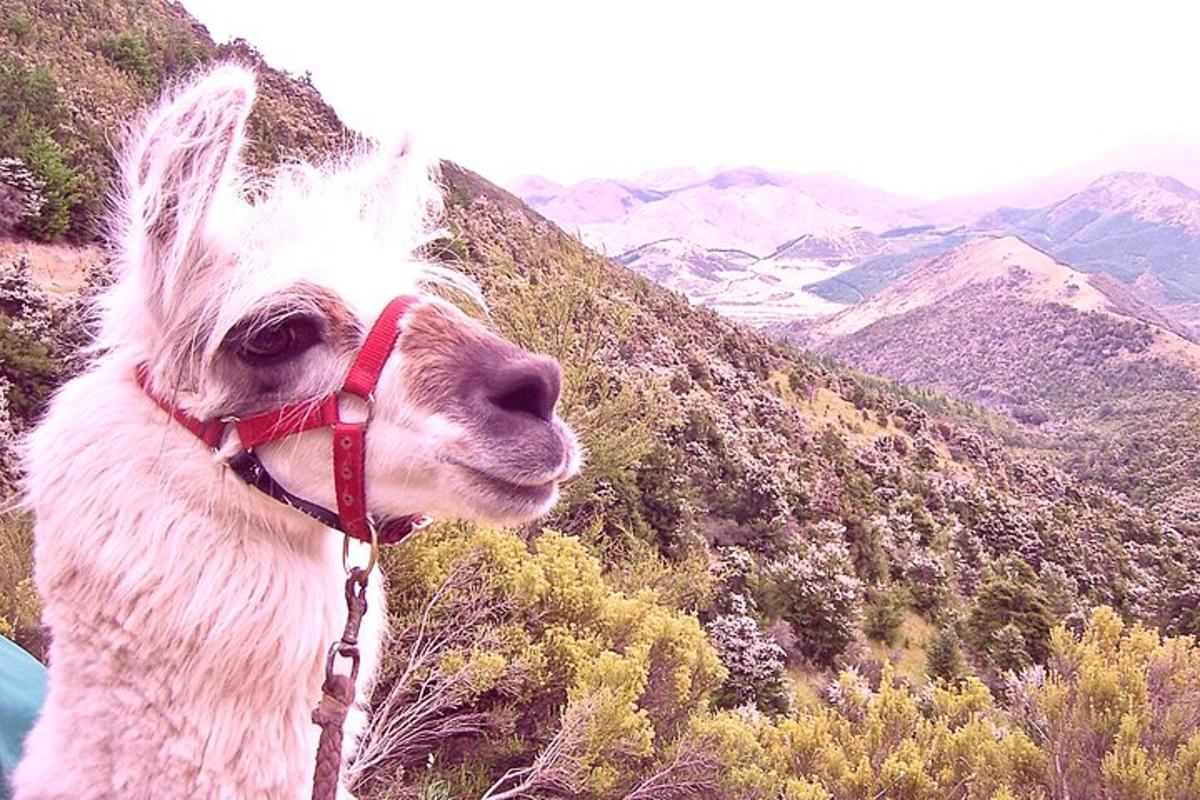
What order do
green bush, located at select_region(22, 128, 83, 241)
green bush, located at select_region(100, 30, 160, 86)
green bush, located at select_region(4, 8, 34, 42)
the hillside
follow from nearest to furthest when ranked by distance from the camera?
the hillside < green bush, located at select_region(22, 128, 83, 241) < green bush, located at select_region(4, 8, 34, 42) < green bush, located at select_region(100, 30, 160, 86)

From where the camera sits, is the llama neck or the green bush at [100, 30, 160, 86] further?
the green bush at [100, 30, 160, 86]

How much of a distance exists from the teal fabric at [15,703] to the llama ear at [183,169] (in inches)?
55.4

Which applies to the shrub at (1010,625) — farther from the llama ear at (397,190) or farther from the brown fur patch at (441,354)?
the brown fur patch at (441,354)

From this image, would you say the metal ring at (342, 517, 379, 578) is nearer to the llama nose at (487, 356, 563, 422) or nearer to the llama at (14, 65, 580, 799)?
the llama at (14, 65, 580, 799)

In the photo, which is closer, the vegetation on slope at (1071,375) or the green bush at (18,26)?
the green bush at (18,26)

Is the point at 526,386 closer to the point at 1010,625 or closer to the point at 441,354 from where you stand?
the point at 441,354

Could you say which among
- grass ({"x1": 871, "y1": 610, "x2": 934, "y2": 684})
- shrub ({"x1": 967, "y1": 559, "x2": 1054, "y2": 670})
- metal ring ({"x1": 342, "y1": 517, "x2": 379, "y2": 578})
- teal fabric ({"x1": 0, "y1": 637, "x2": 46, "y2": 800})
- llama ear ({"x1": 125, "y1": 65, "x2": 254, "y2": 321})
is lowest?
grass ({"x1": 871, "y1": 610, "x2": 934, "y2": 684})

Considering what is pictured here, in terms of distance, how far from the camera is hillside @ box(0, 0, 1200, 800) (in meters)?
5.27

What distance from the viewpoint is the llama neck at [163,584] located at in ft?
4.53

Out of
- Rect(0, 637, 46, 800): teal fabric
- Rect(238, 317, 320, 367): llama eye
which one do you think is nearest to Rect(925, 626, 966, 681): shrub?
Rect(0, 637, 46, 800): teal fabric

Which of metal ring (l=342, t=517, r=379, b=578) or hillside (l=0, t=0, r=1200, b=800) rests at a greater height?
metal ring (l=342, t=517, r=379, b=578)

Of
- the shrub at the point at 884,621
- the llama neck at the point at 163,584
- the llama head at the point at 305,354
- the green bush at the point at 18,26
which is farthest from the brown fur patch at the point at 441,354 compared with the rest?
the green bush at the point at 18,26

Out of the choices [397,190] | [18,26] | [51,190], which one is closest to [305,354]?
[397,190]

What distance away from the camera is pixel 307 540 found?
60.9 inches
